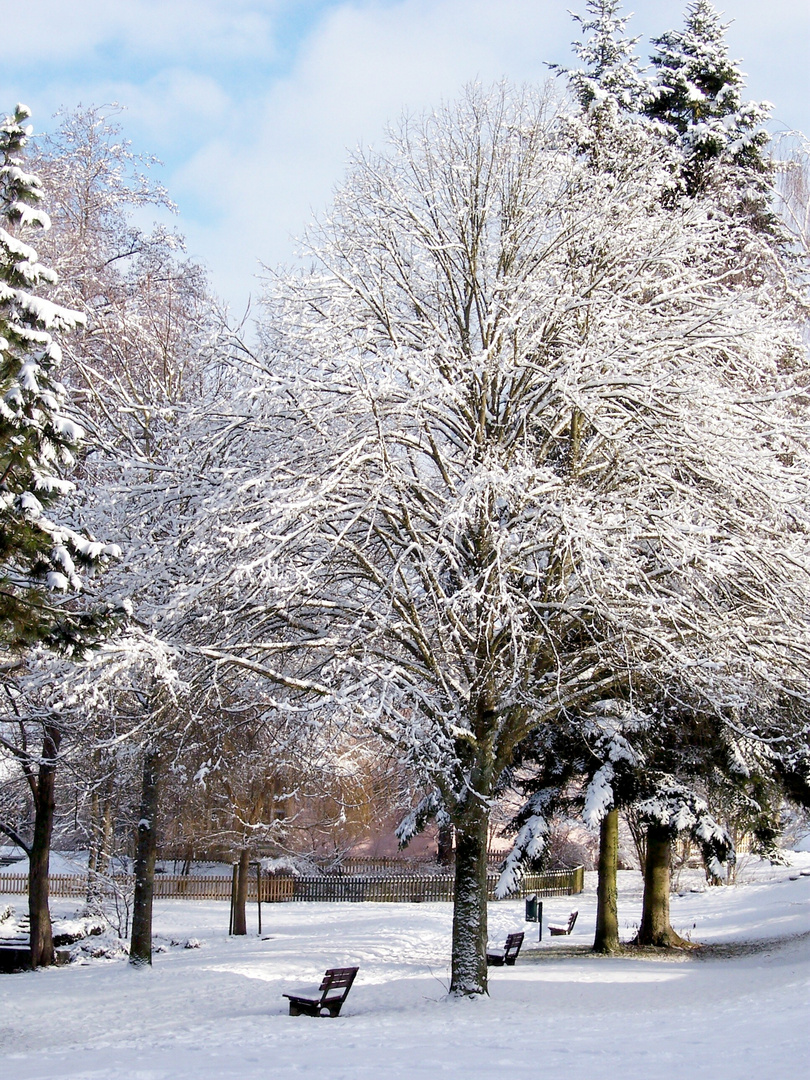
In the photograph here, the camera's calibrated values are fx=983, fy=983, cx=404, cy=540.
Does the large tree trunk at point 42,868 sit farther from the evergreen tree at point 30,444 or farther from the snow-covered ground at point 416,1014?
the evergreen tree at point 30,444

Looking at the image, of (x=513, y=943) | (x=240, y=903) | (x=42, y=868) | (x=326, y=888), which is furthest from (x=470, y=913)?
(x=326, y=888)

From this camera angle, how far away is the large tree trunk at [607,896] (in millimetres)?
18391

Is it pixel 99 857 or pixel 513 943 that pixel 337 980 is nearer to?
pixel 513 943

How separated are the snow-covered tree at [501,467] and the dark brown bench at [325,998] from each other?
153cm

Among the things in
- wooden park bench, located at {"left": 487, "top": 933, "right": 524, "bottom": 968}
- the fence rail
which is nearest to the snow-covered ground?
wooden park bench, located at {"left": 487, "top": 933, "right": 524, "bottom": 968}

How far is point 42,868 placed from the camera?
19031mm

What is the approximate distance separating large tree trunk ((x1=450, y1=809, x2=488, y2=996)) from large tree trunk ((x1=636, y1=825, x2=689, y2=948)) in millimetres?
7971

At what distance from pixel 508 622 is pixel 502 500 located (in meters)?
1.64

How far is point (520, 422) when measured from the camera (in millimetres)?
12383

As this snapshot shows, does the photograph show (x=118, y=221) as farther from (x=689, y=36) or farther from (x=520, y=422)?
(x=689, y=36)

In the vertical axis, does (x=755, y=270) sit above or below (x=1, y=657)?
above

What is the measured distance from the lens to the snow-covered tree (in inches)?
427

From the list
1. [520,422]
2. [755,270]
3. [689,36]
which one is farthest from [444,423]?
[689,36]

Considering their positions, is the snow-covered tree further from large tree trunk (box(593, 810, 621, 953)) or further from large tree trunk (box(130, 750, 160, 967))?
large tree trunk (box(593, 810, 621, 953))
